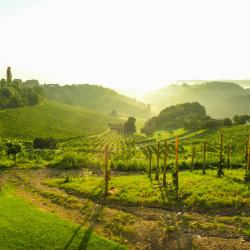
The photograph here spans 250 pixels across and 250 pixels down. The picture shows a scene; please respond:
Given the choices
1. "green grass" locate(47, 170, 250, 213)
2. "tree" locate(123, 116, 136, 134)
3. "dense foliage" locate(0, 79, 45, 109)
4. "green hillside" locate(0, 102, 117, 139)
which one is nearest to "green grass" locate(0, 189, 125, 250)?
"green grass" locate(47, 170, 250, 213)

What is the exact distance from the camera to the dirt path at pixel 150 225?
2086 cm

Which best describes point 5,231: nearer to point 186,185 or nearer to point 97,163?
point 186,185

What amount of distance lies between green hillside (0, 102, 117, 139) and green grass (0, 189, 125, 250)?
10241cm

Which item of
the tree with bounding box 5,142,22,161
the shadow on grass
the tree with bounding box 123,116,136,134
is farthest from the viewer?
the tree with bounding box 123,116,136,134

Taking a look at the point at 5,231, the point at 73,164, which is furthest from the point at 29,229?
the point at 73,164

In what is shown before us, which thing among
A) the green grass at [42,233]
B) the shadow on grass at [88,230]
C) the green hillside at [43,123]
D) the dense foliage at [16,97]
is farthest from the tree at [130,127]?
the green grass at [42,233]

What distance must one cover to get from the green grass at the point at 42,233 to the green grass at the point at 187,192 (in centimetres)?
768

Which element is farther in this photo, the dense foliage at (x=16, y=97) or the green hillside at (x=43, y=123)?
the dense foliage at (x=16, y=97)

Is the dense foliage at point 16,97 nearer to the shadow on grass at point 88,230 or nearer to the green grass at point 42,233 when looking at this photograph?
the shadow on grass at point 88,230

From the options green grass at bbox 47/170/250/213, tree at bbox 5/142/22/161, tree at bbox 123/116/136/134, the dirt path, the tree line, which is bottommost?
the dirt path

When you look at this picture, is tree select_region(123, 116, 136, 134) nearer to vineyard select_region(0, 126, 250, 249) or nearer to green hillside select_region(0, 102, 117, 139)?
green hillside select_region(0, 102, 117, 139)

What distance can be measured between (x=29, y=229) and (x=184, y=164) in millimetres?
32303

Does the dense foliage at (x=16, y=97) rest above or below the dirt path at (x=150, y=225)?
above

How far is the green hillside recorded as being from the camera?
434ft
